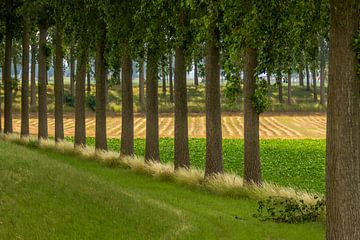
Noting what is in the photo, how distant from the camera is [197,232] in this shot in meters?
11.9

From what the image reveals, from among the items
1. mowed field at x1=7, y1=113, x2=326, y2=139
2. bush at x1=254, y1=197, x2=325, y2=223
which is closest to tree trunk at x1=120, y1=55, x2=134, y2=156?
bush at x1=254, y1=197, x2=325, y2=223

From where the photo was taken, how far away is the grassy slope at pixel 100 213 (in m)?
11.4

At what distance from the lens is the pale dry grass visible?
16.3 m

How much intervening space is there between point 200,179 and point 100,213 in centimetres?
720

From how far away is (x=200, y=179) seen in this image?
19375 millimetres

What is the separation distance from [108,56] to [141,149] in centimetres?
1021

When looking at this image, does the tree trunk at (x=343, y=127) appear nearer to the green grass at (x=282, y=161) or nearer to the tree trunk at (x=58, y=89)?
the green grass at (x=282, y=161)

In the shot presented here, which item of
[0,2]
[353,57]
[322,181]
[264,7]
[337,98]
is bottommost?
[322,181]

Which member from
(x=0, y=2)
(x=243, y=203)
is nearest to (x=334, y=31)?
(x=243, y=203)

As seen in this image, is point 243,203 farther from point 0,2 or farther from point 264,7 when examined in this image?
point 0,2

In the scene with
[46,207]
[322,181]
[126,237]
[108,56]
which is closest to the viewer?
[126,237]

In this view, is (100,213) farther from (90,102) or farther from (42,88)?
(90,102)

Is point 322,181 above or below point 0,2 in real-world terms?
below

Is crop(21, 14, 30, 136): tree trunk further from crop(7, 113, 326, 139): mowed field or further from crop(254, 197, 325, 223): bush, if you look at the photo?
crop(254, 197, 325, 223): bush
